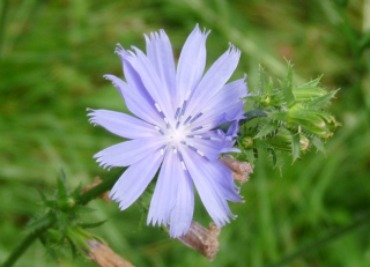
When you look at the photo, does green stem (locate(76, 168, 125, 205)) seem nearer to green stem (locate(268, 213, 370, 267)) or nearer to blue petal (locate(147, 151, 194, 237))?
blue petal (locate(147, 151, 194, 237))

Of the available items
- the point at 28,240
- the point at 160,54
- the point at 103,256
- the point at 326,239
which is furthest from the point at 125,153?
the point at 326,239

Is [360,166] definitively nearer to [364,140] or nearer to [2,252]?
[364,140]

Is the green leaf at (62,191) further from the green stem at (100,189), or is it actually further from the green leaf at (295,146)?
the green leaf at (295,146)

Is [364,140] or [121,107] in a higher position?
[121,107]

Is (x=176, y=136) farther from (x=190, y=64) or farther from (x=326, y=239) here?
(x=326, y=239)

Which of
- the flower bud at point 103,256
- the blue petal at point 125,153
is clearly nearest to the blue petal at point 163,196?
the blue petal at point 125,153

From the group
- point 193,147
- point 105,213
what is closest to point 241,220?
point 105,213

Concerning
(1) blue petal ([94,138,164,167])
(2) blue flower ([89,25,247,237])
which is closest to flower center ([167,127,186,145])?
(2) blue flower ([89,25,247,237])
